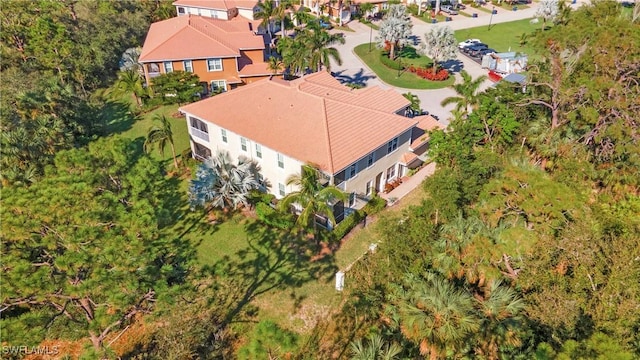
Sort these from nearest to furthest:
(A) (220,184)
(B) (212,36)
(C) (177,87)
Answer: (A) (220,184), (C) (177,87), (B) (212,36)

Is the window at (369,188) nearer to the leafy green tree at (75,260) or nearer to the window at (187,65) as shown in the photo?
the leafy green tree at (75,260)

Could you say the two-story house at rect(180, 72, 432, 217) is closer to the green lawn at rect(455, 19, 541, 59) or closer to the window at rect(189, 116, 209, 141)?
the window at rect(189, 116, 209, 141)

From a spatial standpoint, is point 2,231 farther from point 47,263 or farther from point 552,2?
point 552,2

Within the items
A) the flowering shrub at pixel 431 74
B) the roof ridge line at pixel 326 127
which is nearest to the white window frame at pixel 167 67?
the roof ridge line at pixel 326 127

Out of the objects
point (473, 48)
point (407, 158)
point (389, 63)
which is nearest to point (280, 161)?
point (407, 158)

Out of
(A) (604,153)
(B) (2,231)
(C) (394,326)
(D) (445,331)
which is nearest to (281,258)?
(C) (394,326)

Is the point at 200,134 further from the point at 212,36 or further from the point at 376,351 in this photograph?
the point at 376,351

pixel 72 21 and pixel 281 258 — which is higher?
pixel 72 21
